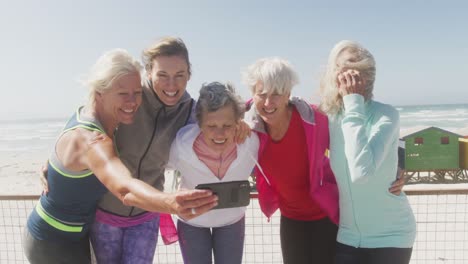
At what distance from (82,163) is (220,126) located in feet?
3.37

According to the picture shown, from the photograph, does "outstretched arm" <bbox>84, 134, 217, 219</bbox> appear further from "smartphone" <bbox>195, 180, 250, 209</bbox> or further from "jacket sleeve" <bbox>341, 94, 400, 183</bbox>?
"jacket sleeve" <bbox>341, 94, 400, 183</bbox>

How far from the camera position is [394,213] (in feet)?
8.44

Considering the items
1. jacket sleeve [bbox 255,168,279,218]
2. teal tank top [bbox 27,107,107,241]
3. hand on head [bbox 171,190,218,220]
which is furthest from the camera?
jacket sleeve [bbox 255,168,279,218]

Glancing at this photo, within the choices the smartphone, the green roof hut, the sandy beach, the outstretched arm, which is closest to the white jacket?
the smartphone

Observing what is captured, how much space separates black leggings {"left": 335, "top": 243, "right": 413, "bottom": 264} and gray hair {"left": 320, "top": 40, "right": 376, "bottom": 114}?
1.01 metres

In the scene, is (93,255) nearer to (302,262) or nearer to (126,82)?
(126,82)

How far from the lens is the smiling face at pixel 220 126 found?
9.13ft

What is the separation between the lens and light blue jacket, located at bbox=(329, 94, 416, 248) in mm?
2426

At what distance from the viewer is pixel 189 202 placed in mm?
1586

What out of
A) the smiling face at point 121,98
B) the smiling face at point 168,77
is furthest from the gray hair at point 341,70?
the smiling face at point 121,98

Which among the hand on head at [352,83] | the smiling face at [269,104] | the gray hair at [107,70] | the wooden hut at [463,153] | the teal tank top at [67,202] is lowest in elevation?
the wooden hut at [463,153]

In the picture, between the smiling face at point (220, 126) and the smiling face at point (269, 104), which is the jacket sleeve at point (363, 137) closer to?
the smiling face at point (269, 104)

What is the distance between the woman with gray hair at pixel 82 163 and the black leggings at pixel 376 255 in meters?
1.80

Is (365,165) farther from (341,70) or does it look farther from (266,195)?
(266,195)
